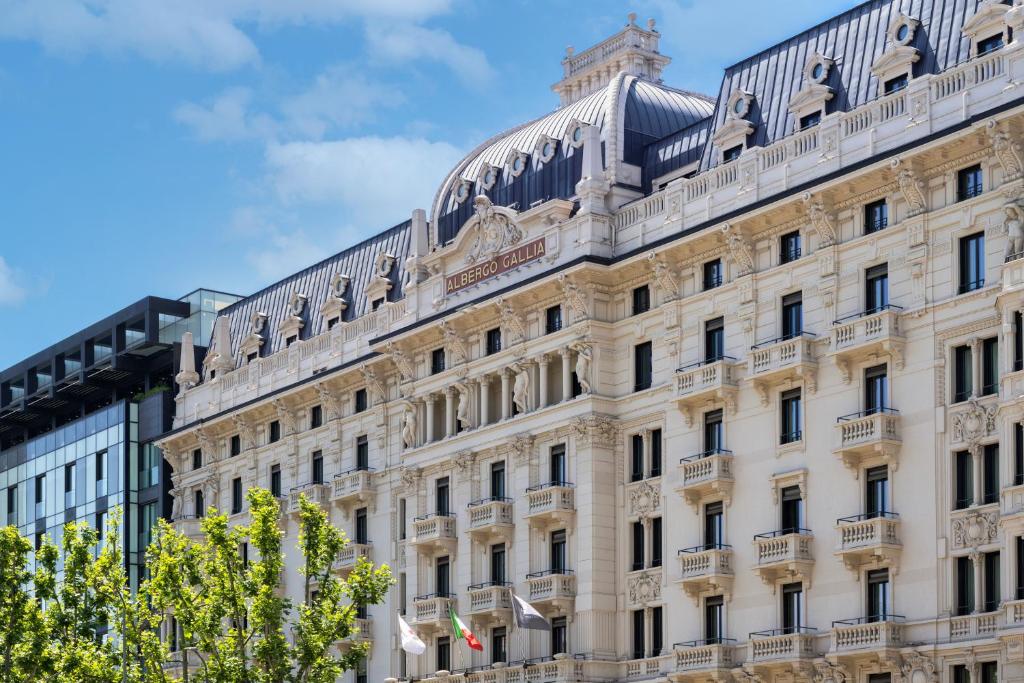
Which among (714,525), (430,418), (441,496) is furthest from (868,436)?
(430,418)

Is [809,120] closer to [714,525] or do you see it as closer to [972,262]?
[972,262]

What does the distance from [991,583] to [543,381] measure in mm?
23035

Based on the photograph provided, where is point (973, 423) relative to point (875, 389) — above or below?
below

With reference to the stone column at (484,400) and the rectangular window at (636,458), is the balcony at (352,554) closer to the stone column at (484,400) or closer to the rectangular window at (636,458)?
the stone column at (484,400)

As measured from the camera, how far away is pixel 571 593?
7862cm

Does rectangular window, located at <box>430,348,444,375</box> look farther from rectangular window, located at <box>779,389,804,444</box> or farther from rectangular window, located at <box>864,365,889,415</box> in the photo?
rectangular window, located at <box>864,365,889,415</box>

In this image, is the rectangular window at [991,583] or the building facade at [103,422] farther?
the building facade at [103,422]

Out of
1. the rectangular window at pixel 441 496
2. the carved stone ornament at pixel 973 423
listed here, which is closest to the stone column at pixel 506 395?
the rectangular window at pixel 441 496

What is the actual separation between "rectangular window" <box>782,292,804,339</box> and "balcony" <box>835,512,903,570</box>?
7.50 meters

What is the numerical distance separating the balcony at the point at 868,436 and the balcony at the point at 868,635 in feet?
16.9

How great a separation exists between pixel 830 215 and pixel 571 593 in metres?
17.9

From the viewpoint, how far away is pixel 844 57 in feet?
243

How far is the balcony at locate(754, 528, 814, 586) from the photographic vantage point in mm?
69750

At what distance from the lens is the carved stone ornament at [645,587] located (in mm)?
76500
